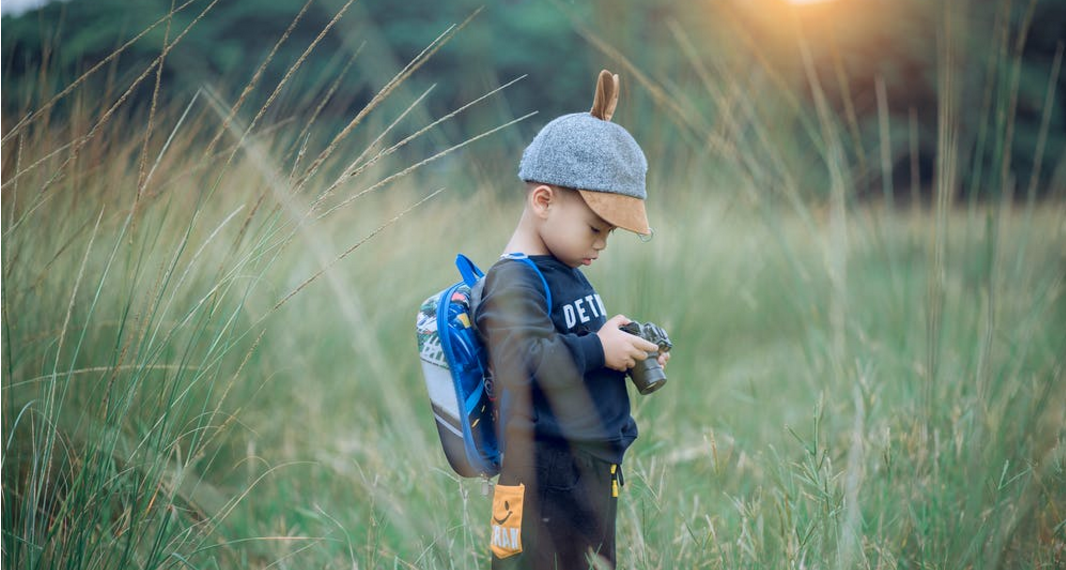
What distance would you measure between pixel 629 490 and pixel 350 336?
154 centimetres

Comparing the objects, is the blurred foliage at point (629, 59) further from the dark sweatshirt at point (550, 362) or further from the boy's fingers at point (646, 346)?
the boy's fingers at point (646, 346)

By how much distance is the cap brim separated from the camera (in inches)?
59.2

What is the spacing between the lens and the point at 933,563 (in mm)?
1775

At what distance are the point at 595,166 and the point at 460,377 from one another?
0.41 meters

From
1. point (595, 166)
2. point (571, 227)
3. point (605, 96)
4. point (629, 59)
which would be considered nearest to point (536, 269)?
point (571, 227)

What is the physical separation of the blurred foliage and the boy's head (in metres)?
0.48

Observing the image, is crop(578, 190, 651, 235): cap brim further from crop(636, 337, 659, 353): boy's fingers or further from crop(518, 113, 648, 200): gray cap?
crop(636, 337, 659, 353): boy's fingers

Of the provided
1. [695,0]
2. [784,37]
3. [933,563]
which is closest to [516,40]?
[784,37]

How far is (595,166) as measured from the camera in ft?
4.91

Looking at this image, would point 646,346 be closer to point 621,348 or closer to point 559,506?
point 621,348

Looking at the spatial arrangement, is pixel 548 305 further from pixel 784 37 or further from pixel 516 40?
pixel 516 40

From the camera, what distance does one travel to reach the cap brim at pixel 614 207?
1.50 m

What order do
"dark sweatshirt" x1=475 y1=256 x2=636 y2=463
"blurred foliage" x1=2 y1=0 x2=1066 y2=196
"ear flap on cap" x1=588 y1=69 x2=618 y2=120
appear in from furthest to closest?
"blurred foliage" x1=2 y1=0 x2=1066 y2=196 < "ear flap on cap" x1=588 y1=69 x2=618 y2=120 < "dark sweatshirt" x1=475 y1=256 x2=636 y2=463

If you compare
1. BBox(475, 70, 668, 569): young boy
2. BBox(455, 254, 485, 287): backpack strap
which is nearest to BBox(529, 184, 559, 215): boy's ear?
BBox(475, 70, 668, 569): young boy
